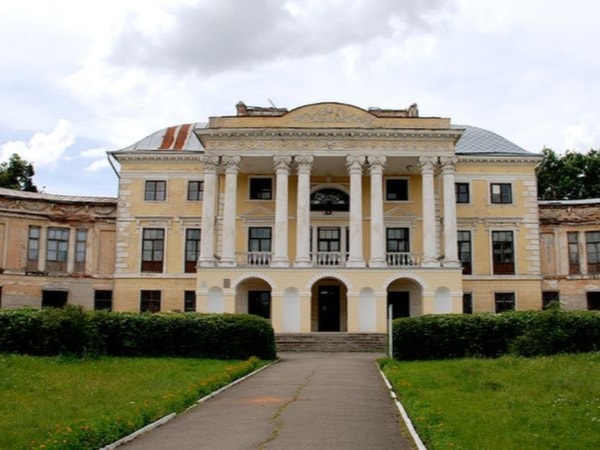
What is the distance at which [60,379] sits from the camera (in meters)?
16.1

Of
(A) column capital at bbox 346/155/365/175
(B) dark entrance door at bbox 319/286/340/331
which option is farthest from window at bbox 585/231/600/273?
(B) dark entrance door at bbox 319/286/340/331

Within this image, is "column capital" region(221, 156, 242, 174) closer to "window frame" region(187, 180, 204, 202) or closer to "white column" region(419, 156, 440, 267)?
"window frame" region(187, 180, 204, 202)

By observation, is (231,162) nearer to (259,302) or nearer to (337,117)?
(337,117)

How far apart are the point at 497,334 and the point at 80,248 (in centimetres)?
2750

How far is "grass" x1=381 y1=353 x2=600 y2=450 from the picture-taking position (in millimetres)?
9641

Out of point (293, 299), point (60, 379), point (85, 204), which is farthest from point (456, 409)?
point (85, 204)

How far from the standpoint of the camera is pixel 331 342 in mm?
32656

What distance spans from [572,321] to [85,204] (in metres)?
30.0

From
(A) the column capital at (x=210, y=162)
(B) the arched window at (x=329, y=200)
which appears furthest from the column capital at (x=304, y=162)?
(A) the column capital at (x=210, y=162)

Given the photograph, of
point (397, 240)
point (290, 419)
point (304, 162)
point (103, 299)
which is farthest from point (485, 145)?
point (290, 419)

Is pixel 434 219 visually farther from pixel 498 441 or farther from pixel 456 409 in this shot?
pixel 498 441

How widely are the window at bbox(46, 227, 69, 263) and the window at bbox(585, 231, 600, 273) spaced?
30749 millimetres

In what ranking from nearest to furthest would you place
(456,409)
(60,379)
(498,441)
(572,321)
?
(498,441), (456,409), (60,379), (572,321)

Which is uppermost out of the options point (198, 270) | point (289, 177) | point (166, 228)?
point (289, 177)
